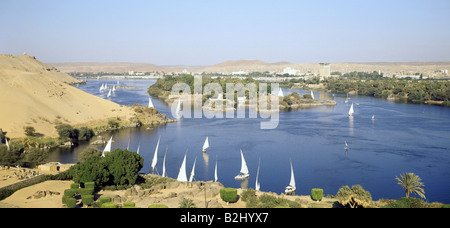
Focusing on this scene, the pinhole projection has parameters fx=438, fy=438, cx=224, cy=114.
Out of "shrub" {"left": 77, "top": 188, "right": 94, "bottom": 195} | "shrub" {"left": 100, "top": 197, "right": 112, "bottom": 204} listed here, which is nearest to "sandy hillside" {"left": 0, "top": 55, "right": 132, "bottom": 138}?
"shrub" {"left": 77, "top": 188, "right": 94, "bottom": 195}

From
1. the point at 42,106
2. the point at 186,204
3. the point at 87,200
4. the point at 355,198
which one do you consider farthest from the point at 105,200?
the point at 42,106

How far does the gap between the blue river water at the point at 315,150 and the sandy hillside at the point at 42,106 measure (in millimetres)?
3526

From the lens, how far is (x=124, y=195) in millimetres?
10883

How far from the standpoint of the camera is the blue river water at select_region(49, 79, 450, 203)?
47.7ft

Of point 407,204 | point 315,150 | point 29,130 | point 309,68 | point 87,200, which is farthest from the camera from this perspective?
point 309,68

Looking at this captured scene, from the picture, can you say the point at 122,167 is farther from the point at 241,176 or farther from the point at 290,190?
the point at 290,190

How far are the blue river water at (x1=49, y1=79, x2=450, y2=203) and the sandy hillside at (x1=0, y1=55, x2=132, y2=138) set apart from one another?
3526mm

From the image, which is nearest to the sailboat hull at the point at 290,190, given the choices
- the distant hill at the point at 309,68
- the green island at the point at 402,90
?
the green island at the point at 402,90

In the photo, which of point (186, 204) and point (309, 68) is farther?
point (309, 68)

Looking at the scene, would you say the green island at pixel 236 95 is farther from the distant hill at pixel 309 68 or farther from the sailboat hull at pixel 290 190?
the distant hill at pixel 309 68

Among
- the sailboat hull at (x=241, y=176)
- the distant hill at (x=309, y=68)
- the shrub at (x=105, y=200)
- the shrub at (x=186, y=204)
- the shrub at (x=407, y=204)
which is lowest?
the sailboat hull at (x=241, y=176)

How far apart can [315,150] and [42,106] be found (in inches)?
635

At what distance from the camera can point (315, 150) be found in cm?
1900

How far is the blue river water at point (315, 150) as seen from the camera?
47.7 ft
